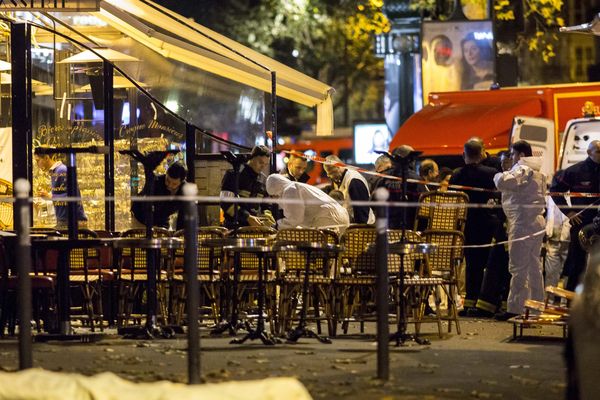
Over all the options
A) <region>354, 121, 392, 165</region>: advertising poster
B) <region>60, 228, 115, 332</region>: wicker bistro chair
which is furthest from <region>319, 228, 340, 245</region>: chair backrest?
<region>354, 121, 392, 165</region>: advertising poster

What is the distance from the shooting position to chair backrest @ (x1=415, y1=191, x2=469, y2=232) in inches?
595

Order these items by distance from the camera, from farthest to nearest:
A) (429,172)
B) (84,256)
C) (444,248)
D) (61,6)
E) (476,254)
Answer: (429,172) < (476,254) < (61,6) < (84,256) < (444,248)

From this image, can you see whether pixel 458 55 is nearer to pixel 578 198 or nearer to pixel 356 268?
pixel 578 198

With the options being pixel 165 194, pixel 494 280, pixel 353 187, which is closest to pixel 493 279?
pixel 494 280

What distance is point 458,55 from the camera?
1181 inches

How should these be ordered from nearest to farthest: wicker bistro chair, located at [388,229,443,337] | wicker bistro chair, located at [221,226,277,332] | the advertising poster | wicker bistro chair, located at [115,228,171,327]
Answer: wicker bistro chair, located at [388,229,443,337]
wicker bistro chair, located at [221,226,277,332]
wicker bistro chair, located at [115,228,171,327]
the advertising poster

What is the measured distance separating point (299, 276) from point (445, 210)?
213 centimetres

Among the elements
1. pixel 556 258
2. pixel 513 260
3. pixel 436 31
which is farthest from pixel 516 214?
pixel 436 31

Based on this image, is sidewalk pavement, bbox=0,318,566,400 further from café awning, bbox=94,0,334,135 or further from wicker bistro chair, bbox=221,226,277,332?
café awning, bbox=94,0,334,135

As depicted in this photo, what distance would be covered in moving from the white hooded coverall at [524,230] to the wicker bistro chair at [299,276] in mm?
2096

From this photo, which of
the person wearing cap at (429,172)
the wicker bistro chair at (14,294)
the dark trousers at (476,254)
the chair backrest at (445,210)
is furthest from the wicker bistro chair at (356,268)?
the person wearing cap at (429,172)

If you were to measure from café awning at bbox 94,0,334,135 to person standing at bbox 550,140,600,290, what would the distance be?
4.66 m

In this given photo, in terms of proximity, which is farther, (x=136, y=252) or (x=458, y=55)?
(x=458, y=55)

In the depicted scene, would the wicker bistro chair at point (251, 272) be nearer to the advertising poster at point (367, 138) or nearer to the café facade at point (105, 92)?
the café facade at point (105, 92)
